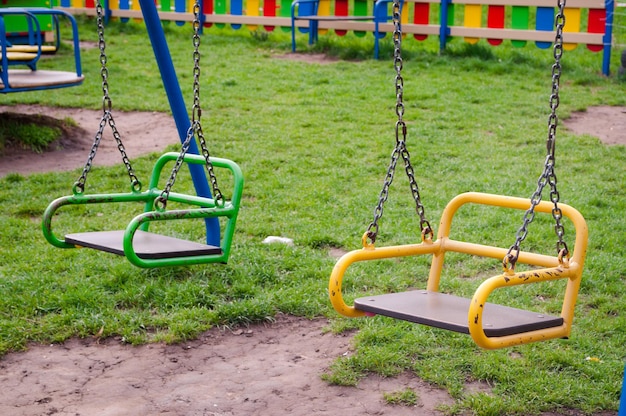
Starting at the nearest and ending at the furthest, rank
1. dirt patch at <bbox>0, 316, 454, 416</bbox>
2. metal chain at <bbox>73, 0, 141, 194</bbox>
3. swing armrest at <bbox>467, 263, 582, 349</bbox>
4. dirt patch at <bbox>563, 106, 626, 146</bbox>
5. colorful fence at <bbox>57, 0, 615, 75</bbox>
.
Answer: swing armrest at <bbox>467, 263, 582, 349</bbox> < dirt patch at <bbox>0, 316, 454, 416</bbox> < metal chain at <bbox>73, 0, 141, 194</bbox> < dirt patch at <bbox>563, 106, 626, 146</bbox> < colorful fence at <bbox>57, 0, 615, 75</bbox>

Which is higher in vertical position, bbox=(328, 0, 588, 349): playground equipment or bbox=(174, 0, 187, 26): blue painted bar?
bbox=(174, 0, 187, 26): blue painted bar

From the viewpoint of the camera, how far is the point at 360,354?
4.38 meters

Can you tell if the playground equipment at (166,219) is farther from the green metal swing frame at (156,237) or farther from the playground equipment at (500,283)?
the playground equipment at (500,283)

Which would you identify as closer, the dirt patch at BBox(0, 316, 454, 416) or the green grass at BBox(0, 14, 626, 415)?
the dirt patch at BBox(0, 316, 454, 416)

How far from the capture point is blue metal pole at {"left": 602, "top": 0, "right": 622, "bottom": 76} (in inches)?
446

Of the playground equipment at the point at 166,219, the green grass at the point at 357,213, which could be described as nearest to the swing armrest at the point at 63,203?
the playground equipment at the point at 166,219

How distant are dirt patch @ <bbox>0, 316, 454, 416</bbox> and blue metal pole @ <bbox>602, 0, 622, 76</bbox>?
25.9 feet

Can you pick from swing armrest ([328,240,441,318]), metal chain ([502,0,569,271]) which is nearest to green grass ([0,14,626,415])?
swing armrest ([328,240,441,318])

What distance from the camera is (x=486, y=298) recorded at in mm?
3074

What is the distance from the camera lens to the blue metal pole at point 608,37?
1132cm

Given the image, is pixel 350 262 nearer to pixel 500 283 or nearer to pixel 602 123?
pixel 500 283

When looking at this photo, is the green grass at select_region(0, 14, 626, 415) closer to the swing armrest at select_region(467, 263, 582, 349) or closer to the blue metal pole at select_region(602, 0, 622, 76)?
the blue metal pole at select_region(602, 0, 622, 76)

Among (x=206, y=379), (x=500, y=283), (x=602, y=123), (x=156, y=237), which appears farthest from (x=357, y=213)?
(x=602, y=123)

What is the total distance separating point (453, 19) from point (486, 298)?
10.3 meters
